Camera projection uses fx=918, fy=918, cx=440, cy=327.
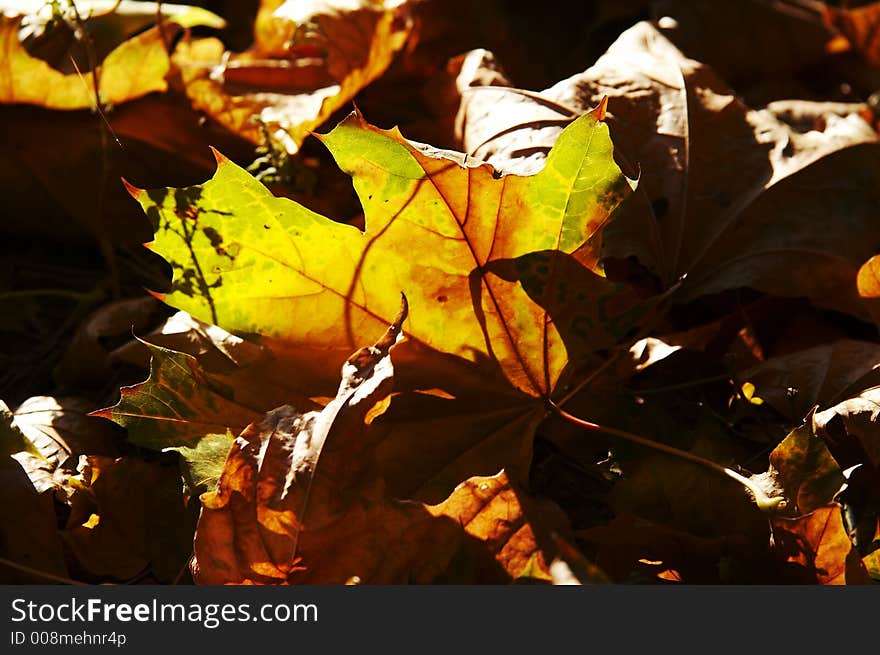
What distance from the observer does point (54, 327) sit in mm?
1412

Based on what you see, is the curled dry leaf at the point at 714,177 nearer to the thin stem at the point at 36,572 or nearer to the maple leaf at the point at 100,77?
the maple leaf at the point at 100,77

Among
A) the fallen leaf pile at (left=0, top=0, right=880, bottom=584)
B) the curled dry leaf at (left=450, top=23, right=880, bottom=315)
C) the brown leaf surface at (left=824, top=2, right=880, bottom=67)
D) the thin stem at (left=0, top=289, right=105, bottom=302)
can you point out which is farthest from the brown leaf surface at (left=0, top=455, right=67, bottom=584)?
the brown leaf surface at (left=824, top=2, right=880, bottom=67)

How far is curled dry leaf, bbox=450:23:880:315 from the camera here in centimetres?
119

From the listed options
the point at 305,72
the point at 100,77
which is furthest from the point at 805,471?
the point at 100,77

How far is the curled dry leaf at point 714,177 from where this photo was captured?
3.92 ft

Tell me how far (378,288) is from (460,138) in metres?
0.38

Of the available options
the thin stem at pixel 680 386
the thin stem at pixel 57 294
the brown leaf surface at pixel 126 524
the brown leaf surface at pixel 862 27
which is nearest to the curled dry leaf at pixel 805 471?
the thin stem at pixel 680 386

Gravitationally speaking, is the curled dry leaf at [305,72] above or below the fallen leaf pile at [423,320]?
above

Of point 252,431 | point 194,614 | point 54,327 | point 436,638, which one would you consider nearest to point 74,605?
point 194,614

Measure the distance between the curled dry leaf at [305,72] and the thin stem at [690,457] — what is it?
2.04ft

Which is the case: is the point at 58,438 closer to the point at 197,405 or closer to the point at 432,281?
the point at 197,405

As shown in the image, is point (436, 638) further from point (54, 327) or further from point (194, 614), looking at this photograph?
point (54, 327)

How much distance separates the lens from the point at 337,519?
85 centimetres

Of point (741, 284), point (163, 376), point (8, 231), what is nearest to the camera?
point (163, 376)
